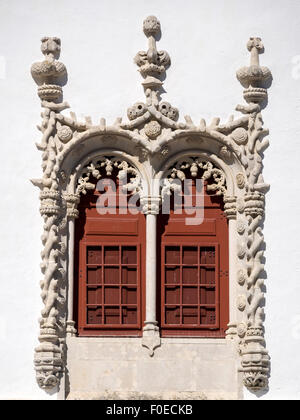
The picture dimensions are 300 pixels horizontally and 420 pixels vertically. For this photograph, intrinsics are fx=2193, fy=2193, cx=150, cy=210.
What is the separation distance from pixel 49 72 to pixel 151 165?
173cm

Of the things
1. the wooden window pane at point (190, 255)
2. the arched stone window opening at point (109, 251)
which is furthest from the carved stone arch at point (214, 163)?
the wooden window pane at point (190, 255)

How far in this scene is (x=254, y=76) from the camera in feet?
90.5

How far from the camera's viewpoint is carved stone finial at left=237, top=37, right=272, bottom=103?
2758 cm

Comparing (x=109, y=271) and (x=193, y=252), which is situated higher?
(x=193, y=252)

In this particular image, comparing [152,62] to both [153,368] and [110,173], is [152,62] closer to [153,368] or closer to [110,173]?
[110,173]

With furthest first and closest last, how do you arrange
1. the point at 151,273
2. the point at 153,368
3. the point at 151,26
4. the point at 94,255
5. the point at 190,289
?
the point at 151,26 → the point at 94,255 → the point at 190,289 → the point at 151,273 → the point at 153,368

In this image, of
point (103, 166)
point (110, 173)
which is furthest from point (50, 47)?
point (110, 173)

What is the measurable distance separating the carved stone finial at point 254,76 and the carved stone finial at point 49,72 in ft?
7.43

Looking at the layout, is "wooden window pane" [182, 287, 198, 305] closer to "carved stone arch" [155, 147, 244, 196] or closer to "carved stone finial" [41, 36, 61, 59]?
"carved stone arch" [155, 147, 244, 196]

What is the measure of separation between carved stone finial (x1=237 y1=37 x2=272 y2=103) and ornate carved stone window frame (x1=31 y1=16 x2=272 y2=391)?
0.01 meters

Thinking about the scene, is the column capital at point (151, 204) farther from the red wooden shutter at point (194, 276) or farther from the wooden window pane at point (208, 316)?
the wooden window pane at point (208, 316)

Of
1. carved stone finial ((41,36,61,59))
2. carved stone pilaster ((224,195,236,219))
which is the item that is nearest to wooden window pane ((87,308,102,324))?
carved stone pilaster ((224,195,236,219))

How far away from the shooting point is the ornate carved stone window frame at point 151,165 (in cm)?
2717

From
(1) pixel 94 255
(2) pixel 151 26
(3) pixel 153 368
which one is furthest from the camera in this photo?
(2) pixel 151 26
